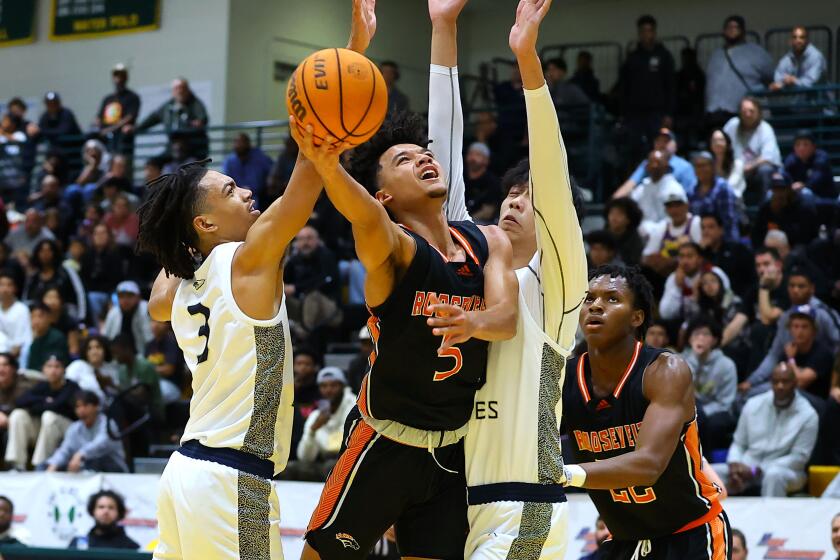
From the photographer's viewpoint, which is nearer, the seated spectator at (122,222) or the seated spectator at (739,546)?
the seated spectator at (739,546)

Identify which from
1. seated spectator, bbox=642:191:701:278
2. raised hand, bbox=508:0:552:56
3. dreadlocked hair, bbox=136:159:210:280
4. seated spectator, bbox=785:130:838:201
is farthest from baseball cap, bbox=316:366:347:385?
raised hand, bbox=508:0:552:56

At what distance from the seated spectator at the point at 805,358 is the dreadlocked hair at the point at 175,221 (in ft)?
Result: 20.1

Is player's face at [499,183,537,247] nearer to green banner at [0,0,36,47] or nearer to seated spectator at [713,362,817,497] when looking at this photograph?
seated spectator at [713,362,817,497]

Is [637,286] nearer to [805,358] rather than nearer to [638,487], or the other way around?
[638,487]

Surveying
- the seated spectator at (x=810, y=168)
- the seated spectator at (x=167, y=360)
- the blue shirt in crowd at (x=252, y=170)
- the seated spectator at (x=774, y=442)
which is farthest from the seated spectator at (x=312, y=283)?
the seated spectator at (x=774, y=442)

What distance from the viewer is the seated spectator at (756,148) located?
12.3 m

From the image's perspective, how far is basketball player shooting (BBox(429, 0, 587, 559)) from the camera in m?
4.18

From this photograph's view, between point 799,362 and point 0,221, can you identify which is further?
point 0,221

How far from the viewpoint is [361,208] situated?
3.90 m

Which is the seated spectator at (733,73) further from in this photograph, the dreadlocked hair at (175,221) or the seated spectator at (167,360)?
the dreadlocked hair at (175,221)

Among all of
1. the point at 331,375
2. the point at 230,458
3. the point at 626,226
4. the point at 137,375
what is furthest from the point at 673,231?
the point at 230,458

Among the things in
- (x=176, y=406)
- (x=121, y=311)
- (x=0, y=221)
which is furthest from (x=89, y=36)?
(x=176, y=406)

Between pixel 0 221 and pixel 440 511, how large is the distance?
41.5ft

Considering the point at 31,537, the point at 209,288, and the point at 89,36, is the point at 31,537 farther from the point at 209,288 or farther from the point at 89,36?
the point at 89,36
